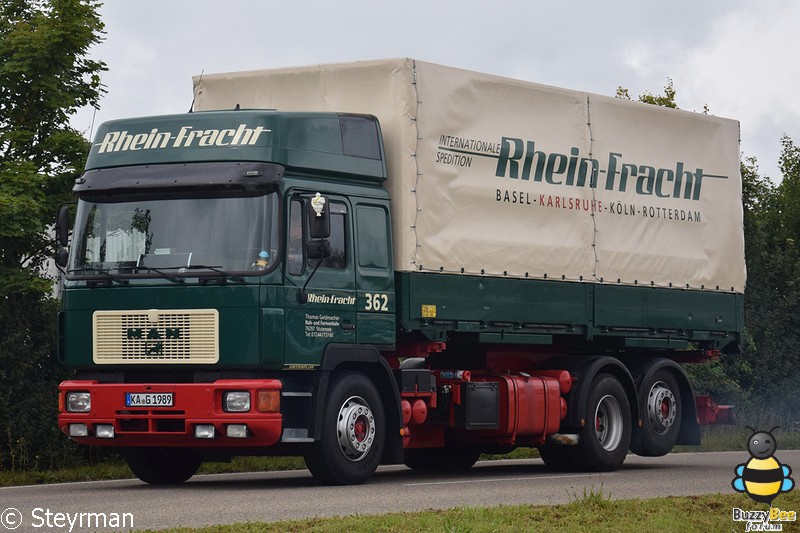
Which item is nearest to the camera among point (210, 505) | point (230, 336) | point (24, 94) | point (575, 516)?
point (575, 516)

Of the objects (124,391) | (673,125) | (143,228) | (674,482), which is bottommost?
(674,482)

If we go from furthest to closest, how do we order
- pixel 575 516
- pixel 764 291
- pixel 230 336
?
pixel 764 291 < pixel 230 336 < pixel 575 516

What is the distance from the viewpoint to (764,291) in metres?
38.4

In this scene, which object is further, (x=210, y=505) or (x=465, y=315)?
(x=465, y=315)

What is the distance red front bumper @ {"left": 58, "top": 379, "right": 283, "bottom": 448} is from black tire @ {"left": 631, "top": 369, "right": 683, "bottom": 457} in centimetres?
663

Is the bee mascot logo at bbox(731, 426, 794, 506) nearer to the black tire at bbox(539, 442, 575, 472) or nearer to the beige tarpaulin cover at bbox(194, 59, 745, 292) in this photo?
the beige tarpaulin cover at bbox(194, 59, 745, 292)

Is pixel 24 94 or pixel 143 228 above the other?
pixel 24 94

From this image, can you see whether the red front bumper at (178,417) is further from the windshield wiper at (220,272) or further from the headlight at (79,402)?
the windshield wiper at (220,272)

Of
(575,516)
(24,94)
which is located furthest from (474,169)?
(24,94)

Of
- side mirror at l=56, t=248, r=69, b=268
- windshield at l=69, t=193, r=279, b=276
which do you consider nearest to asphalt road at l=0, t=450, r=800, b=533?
windshield at l=69, t=193, r=279, b=276

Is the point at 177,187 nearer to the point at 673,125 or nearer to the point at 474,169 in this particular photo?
the point at 474,169

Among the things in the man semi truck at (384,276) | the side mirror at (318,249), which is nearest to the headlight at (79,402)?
the man semi truck at (384,276)

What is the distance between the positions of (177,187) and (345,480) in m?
3.40

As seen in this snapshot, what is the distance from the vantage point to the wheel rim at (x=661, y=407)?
799 inches
